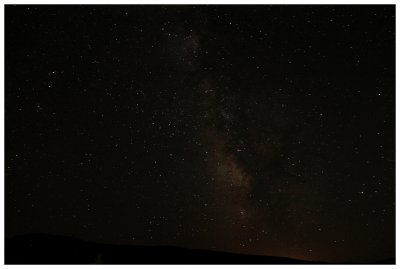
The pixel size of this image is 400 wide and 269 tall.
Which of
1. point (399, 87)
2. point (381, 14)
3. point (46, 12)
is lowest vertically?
point (399, 87)

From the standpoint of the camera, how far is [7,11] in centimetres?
323

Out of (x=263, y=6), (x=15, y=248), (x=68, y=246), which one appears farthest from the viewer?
(x=68, y=246)
